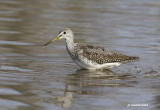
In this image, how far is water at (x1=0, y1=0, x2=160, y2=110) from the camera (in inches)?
359

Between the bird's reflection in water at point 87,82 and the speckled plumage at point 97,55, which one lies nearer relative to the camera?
the bird's reflection in water at point 87,82

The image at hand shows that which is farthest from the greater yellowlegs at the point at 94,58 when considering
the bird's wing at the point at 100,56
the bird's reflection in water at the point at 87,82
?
the bird's reflection in water at the point at 87,82

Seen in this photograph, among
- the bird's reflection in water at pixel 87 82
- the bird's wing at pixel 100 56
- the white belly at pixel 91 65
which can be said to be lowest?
the bird's reflection in water at pixel 87 82

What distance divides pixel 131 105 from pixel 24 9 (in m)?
13.4

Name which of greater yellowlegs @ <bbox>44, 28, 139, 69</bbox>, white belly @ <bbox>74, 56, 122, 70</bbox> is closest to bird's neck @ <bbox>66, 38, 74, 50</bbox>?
greater yellowlegs @ <bbox>44, 28, 139, 69</bbox>

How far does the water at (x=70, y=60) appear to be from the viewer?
912 centimetres

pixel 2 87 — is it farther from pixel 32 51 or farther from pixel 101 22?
pixel 101 22

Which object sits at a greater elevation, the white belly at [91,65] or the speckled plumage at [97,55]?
the speckled plumage at [97,55]

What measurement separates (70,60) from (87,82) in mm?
2913

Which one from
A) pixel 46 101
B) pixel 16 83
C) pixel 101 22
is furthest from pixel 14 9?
pixel 46 101

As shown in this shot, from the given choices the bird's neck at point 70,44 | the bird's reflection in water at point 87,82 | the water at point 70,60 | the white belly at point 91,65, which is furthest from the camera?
the bird's neck at point 70,44

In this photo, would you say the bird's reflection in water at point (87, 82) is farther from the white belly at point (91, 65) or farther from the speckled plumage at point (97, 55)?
the speckled plumage at point (97, 55)

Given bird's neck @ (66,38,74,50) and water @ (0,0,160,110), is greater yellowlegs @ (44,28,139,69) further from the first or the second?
water @ (0,0,160,110)

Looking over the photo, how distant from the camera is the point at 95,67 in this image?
12438mm
